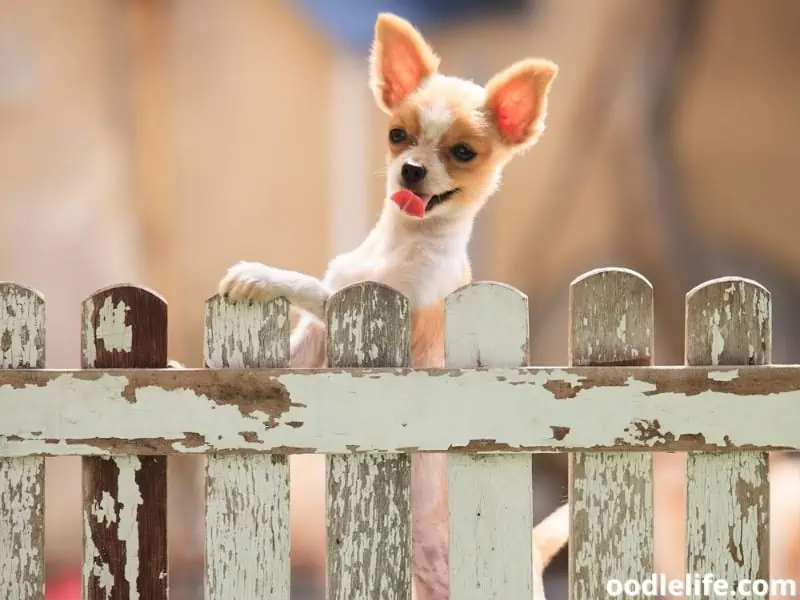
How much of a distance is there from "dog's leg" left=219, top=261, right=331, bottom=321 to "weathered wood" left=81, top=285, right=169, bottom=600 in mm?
78

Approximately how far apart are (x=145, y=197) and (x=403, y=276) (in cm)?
109

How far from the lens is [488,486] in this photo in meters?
0.91

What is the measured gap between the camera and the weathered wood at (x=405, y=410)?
88 cm

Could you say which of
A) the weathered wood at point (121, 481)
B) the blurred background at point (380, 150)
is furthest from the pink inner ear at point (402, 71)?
the blurred background at point (380, 150)

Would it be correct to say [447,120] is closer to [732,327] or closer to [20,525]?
[732,327]

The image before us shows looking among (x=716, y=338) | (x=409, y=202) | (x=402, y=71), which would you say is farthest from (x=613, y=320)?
(x=402, y=71)

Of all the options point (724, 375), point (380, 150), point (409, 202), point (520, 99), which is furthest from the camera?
point (380, 150)

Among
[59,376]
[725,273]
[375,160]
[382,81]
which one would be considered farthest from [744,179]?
[59,376]

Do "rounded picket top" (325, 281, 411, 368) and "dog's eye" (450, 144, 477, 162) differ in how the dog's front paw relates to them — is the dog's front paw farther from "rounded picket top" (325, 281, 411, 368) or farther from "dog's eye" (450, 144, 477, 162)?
"dog's eye" (450, 144, 477, 162)

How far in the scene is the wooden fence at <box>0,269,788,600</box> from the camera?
883 millimetres

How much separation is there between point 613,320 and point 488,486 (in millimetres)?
215

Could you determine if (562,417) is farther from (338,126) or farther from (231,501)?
(338,126)

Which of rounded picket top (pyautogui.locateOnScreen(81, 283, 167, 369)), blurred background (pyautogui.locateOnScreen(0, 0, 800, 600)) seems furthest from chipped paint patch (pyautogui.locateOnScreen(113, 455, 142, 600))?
blurred background (pyautogui.locateOnScreen(0, 0, 800, 600))

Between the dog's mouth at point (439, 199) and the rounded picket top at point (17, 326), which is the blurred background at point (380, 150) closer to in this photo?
the dog's mouth at point (439, 199)
